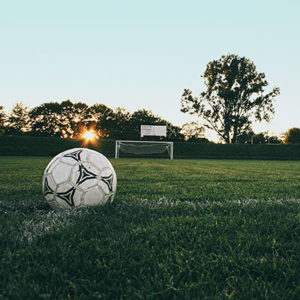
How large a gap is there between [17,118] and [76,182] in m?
43.3

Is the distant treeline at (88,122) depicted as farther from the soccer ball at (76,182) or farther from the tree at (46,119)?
the soccer ball at (76,182)

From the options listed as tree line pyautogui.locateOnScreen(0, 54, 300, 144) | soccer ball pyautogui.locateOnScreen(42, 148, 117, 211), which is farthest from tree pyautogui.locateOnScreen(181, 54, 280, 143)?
soccer ball pyautogui.locateOnScreen(42, 148, 117, 211)

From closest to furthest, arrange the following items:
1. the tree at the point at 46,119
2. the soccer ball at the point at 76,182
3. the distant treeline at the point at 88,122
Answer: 1. the soccer ball at the point at 76,182
2. the distant treeline at the point at 88,122
3. the tree at the point at 46,119

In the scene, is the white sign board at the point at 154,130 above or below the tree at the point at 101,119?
below

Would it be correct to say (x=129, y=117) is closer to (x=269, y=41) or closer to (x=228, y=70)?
(x=228, y=70)

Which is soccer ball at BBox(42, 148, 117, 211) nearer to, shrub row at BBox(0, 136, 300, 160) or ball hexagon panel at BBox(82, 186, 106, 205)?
ball hexagon panel at BBox(82, 186, 106, 205)

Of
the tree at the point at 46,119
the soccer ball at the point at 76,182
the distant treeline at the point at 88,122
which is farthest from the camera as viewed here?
the tree at the point at 46,119

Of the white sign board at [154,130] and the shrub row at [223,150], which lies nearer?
the shrub row at [223,150]

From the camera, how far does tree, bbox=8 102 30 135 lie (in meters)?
38.6

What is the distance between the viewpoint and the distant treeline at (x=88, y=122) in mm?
44562

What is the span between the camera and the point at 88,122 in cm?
5125

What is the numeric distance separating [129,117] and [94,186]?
48.9 meters

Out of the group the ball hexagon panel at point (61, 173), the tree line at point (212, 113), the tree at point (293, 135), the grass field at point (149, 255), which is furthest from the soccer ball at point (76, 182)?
the tree at point (293, 135)

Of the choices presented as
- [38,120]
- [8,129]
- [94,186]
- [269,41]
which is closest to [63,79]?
[8,129]
